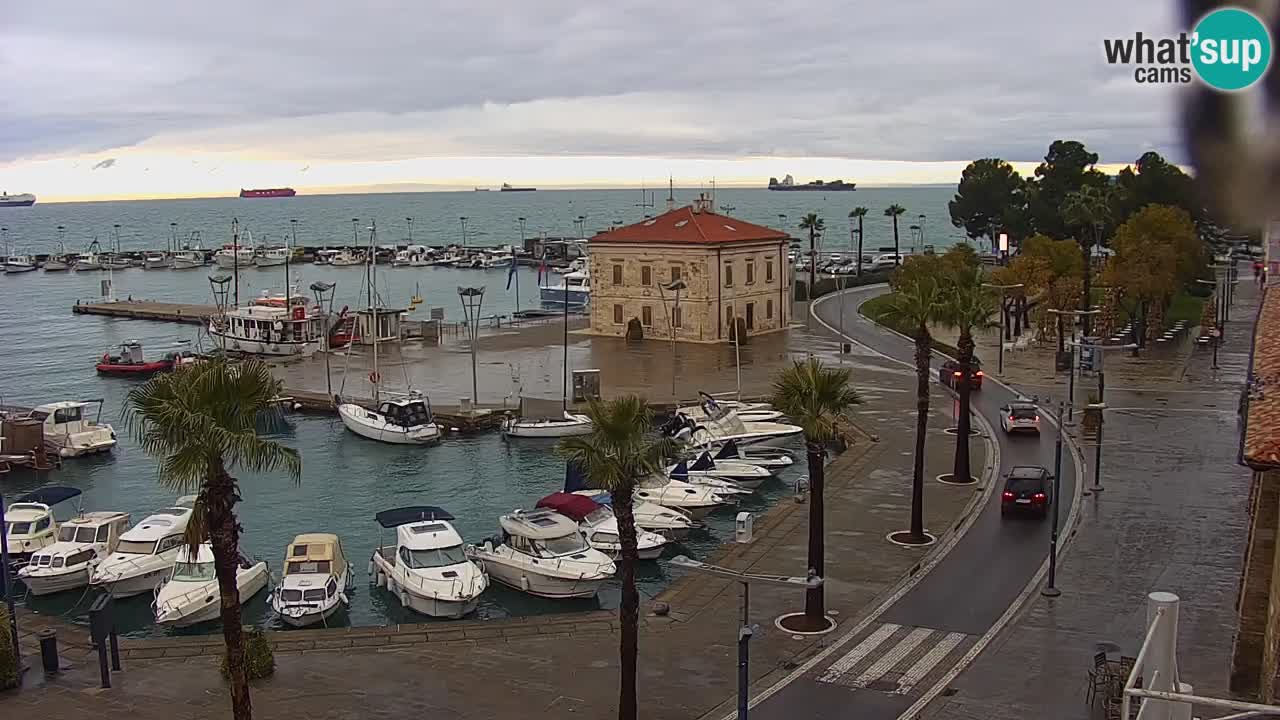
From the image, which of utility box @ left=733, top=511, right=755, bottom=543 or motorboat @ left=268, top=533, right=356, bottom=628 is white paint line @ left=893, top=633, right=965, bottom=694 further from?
motorboat @ left=268, top=533, right=356, bottom=628

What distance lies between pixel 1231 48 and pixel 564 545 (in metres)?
29.3

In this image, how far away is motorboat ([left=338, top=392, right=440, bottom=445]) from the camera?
54844 millimetres

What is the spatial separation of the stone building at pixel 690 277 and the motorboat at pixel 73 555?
4581 centimetres

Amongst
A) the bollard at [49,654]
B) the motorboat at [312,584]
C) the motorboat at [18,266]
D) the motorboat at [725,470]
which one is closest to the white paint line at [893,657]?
the motorboat at [312,584]

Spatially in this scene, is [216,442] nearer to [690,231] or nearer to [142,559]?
[142,559]

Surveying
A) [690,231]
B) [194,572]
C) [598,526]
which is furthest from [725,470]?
[690,231]

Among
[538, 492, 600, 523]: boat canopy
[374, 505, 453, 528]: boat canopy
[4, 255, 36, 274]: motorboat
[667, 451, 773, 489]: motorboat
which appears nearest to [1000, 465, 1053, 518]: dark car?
[667, 451, 773, 489]: motorboat

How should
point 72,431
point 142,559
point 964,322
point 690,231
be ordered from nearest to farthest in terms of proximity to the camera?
point 142,559 → point 964,322 → point 72,431 → point 690,231

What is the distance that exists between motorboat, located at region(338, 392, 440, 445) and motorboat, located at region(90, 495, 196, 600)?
19.2 m

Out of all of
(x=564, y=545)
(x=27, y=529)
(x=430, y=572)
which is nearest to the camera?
(x=430, y=572)

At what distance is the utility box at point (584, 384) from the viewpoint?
60075 millimetres

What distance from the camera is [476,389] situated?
64.9 meters

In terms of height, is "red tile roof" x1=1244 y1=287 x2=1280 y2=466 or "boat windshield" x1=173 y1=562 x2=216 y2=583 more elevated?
"red tile roof" x1=1244 y1=287 x2=1280 y2=466

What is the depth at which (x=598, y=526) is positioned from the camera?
119 ft
